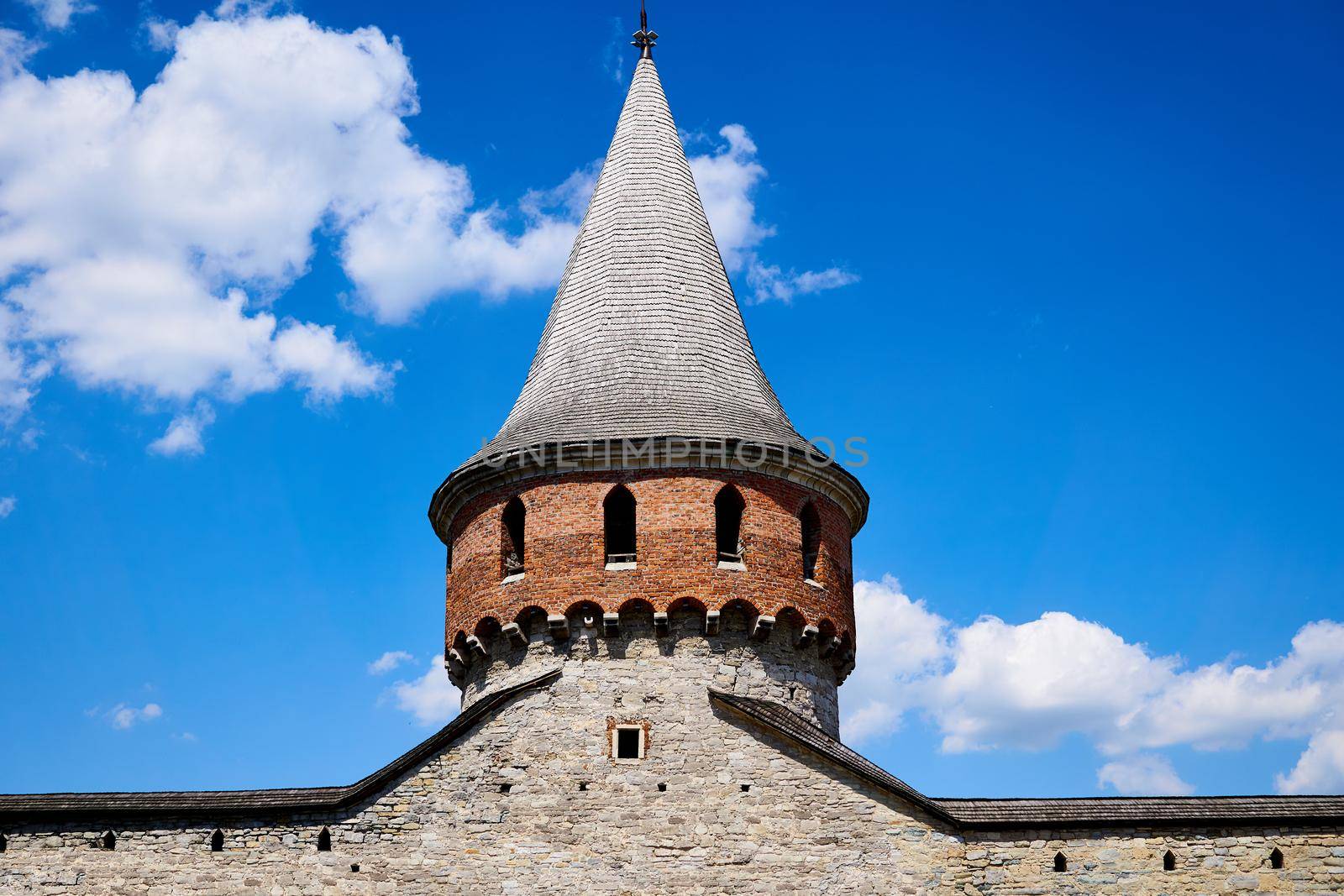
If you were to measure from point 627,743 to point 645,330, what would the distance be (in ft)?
21.9

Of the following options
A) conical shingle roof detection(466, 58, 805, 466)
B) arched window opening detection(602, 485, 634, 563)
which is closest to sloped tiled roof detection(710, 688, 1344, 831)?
arched window opening detection(602, 485, 634, 563)

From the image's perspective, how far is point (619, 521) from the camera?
2103 cm

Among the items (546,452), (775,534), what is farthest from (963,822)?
(546,452)

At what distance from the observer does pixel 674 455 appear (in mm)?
20484

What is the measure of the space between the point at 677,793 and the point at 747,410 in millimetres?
6038

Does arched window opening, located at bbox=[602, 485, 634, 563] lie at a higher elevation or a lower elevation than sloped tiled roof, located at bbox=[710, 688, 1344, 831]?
higher

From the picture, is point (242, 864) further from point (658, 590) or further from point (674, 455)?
point (674, 455)

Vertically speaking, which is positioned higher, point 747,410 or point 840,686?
point 747,410

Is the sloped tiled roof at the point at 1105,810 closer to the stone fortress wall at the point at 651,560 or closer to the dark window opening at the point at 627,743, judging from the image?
the dark window opening at the point at 627,743

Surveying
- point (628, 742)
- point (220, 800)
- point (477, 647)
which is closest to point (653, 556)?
point (628, 742)

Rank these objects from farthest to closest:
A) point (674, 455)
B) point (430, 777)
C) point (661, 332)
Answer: point (661, 332), point (674, 455), point (430, 777)

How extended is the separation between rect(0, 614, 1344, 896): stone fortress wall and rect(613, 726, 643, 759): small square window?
5.0 inches

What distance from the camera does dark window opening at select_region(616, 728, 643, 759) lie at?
19.0 metres

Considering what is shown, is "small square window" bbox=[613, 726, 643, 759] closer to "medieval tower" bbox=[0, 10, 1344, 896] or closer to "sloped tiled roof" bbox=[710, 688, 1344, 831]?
"medieval tower" bbox=[0, 10, 1344, 896]
